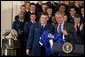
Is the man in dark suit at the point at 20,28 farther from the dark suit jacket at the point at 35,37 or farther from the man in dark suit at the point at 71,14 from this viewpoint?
the man in dark suit at the point at 71,14

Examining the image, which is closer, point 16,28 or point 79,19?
point 79,19

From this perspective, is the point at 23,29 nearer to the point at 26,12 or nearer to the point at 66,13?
the point at 26,12

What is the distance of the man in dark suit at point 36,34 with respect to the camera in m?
4.82

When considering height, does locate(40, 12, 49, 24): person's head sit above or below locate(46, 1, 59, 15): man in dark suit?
below

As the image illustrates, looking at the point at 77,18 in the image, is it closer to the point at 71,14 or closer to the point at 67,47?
the point at 71,14

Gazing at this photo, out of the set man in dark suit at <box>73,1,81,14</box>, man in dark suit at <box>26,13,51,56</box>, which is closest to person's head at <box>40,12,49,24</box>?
man in dark suit at <box>26,13,51,56</box>

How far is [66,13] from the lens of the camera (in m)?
5.23

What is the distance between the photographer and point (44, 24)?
4.84 m

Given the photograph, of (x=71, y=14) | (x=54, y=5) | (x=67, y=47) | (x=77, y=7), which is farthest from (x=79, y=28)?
(x=54, y=5)

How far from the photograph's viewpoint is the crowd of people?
472cm

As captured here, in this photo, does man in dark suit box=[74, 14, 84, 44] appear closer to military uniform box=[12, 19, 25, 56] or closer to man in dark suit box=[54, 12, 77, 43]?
man in dark suit box=[54, 12, 77, 43]

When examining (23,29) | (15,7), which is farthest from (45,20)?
(15,7)

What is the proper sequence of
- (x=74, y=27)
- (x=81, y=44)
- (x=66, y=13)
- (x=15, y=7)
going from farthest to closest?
(x=15, y=7) → (x=66, y=13) → (x=74, y=27) → (x=81, y=44)

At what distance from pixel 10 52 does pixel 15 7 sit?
1685 millimetres
